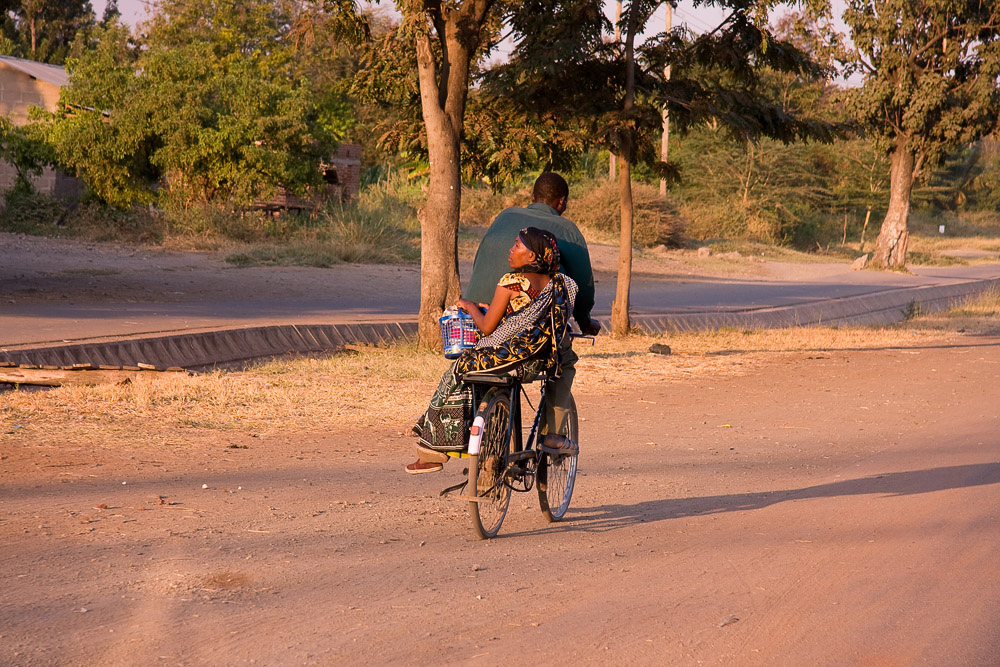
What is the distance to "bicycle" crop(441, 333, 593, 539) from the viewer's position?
17.5 feet

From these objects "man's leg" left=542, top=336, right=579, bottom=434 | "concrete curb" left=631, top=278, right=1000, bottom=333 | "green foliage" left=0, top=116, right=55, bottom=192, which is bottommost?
"concrete curb" left=631, top=278, right=1000, bottom=333

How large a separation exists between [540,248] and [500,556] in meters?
1.52

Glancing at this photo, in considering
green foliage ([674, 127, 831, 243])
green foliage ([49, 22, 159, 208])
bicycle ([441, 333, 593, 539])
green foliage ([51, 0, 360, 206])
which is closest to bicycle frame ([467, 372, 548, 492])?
bicycle ([441, 333, 593, 539])

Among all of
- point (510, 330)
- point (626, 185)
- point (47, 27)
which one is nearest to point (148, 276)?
point (626, 185)

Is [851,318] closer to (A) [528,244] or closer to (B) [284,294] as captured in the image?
(B) [284,294]

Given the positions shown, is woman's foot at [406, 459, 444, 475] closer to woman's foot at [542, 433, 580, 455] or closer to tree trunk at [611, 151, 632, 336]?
woman's foot at [542, 433, 580, 455]

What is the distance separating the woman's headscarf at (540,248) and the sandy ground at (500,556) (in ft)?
4.59

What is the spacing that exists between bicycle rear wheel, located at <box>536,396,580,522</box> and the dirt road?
133 mm

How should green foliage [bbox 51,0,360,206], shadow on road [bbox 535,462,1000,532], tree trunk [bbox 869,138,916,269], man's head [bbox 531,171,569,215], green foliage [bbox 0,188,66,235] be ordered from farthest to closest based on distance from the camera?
1. tree trunk [bbox 869,138,916,269]
2. green foliage [bbox 0,188,66,235]
3. green foliage [bbox 51,0,360,206]
4. shadow on road [bbox 535,462,1000,532]
5. man's head [bbox 531,171,569,215]

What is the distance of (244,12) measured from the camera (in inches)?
1991

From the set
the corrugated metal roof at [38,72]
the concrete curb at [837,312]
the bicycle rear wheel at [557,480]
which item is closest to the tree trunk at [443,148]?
the concrete curb at [837,312]

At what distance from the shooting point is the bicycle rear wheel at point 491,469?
5328mm

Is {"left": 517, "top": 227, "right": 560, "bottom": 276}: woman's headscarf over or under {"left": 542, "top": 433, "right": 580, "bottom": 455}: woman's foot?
over

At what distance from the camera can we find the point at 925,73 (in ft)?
116
